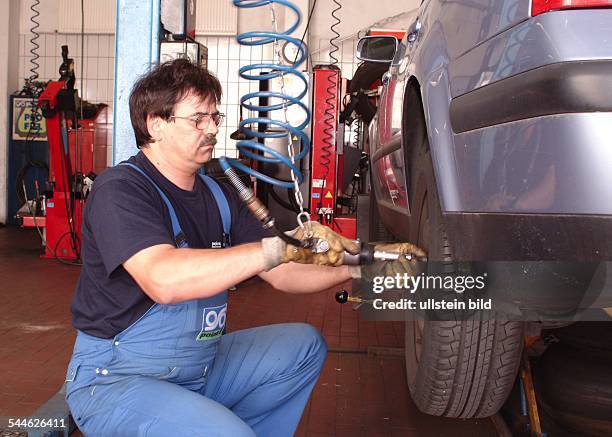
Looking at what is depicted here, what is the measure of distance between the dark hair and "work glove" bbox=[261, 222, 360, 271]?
1.79ft

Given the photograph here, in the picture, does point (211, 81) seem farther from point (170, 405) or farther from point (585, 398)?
point (585, 398)

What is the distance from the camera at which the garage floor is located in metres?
2.58

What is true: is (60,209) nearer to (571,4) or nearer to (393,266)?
(393,266)

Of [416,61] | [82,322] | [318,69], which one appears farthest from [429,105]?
[318,69]

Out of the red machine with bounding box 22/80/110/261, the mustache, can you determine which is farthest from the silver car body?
the red machine with bounding box 22/80/110/261

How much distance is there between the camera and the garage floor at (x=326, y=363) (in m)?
2.58

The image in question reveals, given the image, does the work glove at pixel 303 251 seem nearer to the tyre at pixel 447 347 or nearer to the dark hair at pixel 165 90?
the tyre at pixel 447 347

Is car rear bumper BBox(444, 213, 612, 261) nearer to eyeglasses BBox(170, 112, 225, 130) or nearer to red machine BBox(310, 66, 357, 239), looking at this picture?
eyeglasses BBox(170, 112, 225, 130)

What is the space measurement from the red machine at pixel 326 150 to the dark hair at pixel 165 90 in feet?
12.9

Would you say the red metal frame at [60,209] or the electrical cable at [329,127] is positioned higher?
the electrical cable at [329,127]

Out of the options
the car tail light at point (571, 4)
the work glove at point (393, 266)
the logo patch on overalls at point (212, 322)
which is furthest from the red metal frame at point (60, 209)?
the car tail light at point (571, 4)

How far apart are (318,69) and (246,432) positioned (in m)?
4.78

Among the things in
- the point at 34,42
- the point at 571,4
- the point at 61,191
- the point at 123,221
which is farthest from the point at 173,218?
the point at 34,42

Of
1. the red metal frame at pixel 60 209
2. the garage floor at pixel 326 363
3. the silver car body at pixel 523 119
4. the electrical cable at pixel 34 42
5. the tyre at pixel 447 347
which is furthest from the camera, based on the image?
the electrical cable at pixel 34 42
